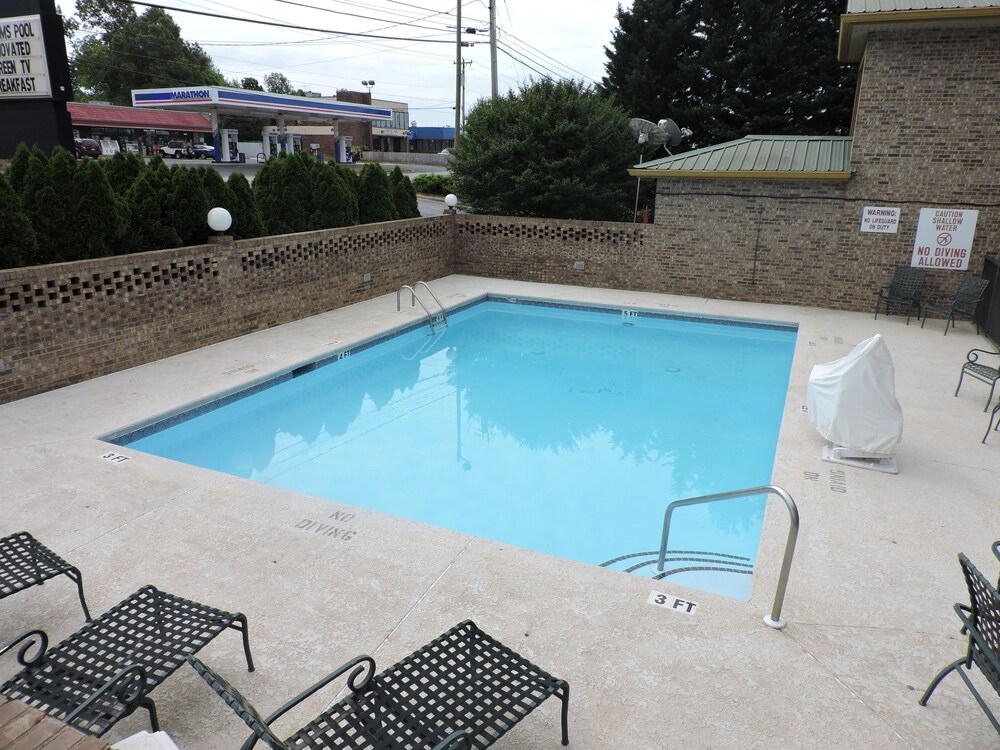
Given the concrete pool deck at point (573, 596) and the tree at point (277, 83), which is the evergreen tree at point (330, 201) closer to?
the concrete pool deck at point (573, 596)

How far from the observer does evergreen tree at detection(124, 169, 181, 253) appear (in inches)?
354

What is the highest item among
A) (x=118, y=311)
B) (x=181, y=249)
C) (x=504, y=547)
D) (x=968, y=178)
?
(x=968, y=178)

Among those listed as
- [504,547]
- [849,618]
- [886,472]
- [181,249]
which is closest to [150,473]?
[504,547]

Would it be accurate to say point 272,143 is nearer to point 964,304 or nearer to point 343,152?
point 343,152

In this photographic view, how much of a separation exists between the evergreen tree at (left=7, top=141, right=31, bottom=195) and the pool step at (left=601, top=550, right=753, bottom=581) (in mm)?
7830

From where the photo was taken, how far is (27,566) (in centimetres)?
363

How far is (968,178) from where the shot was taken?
11414mm

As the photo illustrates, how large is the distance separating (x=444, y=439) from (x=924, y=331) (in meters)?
8.32

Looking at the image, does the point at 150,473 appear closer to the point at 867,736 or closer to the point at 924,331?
the point at 867,736

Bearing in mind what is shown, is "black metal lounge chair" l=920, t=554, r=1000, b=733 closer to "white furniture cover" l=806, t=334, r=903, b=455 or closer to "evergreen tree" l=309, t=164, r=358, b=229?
"white furniture cover" l=806, t=334, r=903, b=455

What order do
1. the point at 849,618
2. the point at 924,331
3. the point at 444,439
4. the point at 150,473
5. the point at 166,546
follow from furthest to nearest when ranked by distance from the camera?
the point at 924,331, the point at 444,439, the point at 150,473, the point at 166,546, the point at 849,618

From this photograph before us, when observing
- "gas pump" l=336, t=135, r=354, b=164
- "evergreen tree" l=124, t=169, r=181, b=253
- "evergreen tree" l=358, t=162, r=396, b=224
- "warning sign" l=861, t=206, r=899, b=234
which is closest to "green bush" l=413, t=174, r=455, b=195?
"gas pump" l=336, t=135, r=354, b=164

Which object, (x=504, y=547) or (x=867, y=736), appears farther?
(x=504, y=547)

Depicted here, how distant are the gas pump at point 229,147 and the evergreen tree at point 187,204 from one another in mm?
34096
